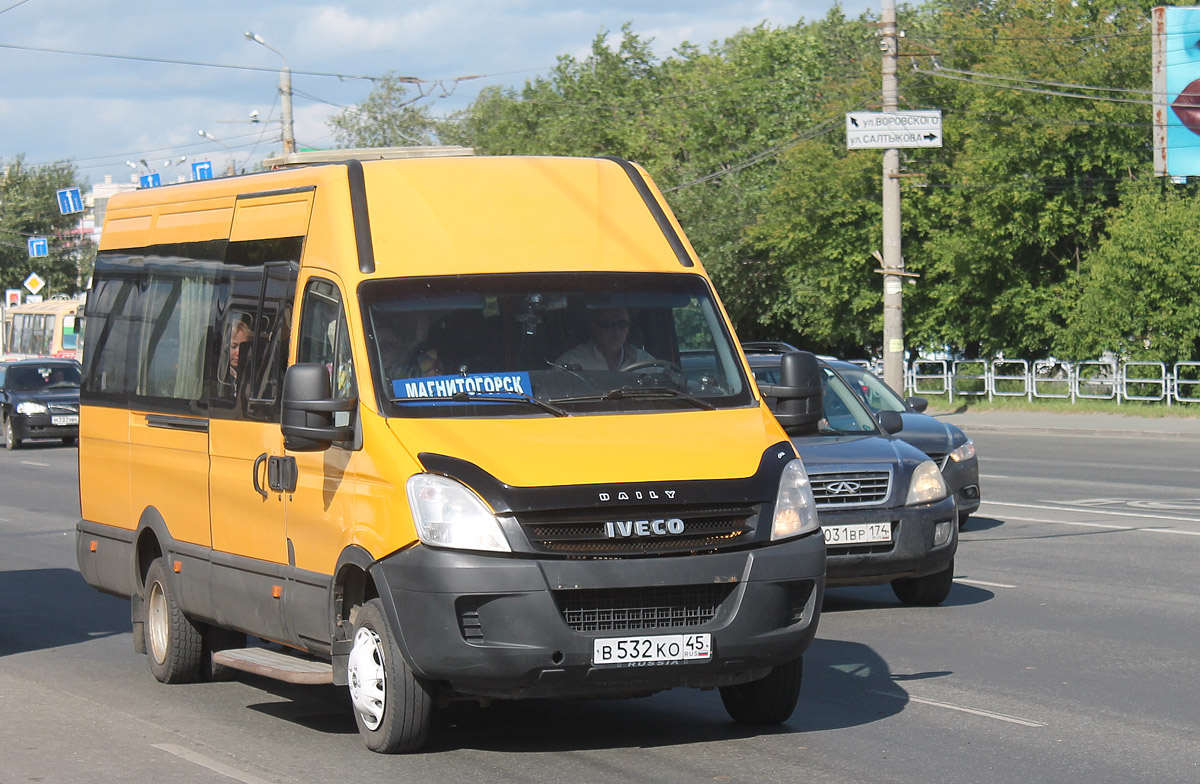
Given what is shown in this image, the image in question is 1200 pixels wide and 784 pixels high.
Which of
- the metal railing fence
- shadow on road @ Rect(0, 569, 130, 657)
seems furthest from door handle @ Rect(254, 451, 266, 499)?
the metal railing fence

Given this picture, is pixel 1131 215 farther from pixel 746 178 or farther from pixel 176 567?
pixel 176 567

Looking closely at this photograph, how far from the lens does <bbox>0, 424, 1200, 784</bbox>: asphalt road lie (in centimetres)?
631

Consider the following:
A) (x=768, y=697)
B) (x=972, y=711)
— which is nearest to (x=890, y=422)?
(x=972, y=711)

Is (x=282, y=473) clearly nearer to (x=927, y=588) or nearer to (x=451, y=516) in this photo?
(x=451, y=516)

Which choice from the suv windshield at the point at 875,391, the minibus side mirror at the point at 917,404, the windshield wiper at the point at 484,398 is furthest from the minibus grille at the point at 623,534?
the minibus side mirror at the point at 917,404

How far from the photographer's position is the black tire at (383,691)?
6.31m

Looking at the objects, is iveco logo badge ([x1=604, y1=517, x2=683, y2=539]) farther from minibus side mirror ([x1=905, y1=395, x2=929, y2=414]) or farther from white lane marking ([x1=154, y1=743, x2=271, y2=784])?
minibus side mirror ([x1=905, y1=395, x2=929, y2=414])

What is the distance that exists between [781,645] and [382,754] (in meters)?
1.68

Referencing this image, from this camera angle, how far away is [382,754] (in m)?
6.54

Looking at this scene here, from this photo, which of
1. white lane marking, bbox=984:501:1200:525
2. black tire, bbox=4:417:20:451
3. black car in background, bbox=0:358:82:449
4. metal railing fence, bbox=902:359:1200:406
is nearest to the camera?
white lane marking, bbox=984:501:1200:525

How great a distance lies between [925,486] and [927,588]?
80 centimetres

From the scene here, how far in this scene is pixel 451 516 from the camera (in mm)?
6027

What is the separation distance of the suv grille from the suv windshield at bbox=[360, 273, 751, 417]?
9.96ft

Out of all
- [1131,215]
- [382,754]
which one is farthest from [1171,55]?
[382,754]
